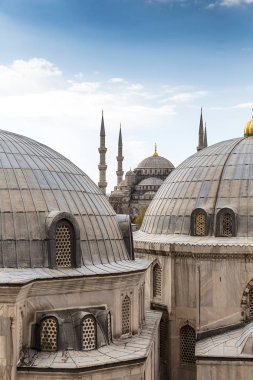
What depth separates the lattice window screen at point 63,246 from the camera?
648 inches

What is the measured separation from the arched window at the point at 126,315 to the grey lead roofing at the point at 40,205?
1276 millimetres

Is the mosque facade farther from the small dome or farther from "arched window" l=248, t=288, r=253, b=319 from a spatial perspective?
the small dome

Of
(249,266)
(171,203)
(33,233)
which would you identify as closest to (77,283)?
(33,233)

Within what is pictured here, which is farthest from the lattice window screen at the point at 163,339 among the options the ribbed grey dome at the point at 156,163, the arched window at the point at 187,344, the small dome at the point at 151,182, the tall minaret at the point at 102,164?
the ribbed grey dome at the point at 156,163

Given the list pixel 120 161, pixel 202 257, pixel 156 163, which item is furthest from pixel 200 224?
pixel 120 161

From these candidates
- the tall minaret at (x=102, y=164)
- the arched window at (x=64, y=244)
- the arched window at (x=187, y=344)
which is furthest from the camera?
the tall minaret at (x=102, y=164)

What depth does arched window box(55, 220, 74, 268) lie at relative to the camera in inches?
647

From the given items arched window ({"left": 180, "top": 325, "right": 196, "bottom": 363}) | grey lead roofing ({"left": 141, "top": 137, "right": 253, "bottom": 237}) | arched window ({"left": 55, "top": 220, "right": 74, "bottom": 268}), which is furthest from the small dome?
arched window ({"left": 55, "top": 220, "right": 74, "bottom": 268})

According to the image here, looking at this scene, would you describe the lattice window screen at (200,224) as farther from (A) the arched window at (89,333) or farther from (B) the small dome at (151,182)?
(B) the small dome at (151,182)

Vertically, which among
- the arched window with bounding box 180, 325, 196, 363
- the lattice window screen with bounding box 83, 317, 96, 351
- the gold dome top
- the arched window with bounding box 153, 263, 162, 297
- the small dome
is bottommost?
the arched window with bounding box 180, 325, 196, 363

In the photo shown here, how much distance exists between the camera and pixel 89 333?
1587cm

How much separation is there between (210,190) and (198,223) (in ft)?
4.68

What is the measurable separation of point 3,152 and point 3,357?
638 cm

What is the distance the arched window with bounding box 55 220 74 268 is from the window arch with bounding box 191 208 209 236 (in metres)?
7.57
